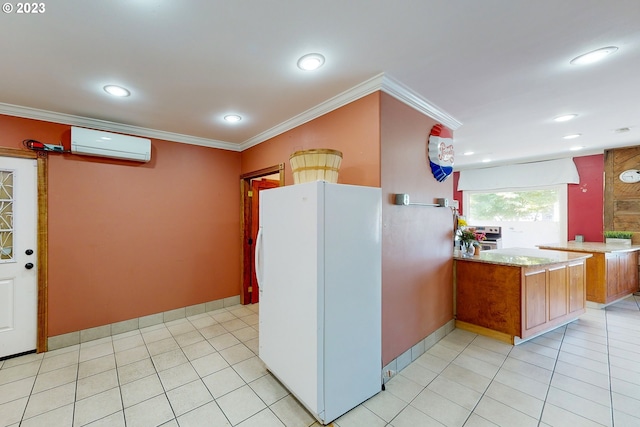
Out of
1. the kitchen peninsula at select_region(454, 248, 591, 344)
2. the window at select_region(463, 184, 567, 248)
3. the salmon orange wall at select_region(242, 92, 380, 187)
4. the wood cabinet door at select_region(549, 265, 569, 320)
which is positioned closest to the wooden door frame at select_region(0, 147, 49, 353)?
the salmon orange wall at select_region(242, 92, 380, 187)

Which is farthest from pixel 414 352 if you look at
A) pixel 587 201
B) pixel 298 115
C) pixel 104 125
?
pixel 587 201

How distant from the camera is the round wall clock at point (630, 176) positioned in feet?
14.0

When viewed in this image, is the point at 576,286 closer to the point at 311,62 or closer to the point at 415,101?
the point at 415,101

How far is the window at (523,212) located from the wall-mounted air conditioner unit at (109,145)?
6560 mm

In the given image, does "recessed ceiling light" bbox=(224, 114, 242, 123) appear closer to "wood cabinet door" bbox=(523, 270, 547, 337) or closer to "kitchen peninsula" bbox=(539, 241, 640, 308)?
"wood cabinet door" bbox=(523, 270, 547, 337)

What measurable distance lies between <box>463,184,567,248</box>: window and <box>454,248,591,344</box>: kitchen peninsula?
7.26ft

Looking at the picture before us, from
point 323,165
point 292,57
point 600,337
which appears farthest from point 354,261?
point 600,337

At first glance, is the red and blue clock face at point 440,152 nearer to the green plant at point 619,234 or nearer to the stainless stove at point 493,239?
the stainless stove at point 493,239

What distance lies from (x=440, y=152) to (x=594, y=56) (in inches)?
49.5

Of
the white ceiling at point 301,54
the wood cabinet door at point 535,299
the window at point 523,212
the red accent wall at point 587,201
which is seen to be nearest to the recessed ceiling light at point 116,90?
the white ceiling at point 301,54

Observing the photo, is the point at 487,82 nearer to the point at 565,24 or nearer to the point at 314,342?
the point at 565,24

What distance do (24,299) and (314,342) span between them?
10.2 feet

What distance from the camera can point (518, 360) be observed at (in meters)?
2.49

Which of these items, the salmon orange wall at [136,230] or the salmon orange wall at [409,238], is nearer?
the salmon orange wall at [409,238]
